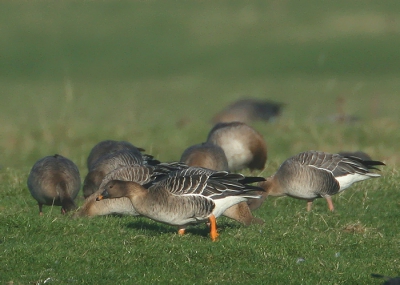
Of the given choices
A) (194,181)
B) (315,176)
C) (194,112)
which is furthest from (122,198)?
(194,112)

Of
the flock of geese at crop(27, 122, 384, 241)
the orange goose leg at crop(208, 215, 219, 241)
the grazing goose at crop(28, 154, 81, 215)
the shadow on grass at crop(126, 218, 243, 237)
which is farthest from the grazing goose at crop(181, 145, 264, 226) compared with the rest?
the orange goose leg at crop(208, 215, 219, 241)

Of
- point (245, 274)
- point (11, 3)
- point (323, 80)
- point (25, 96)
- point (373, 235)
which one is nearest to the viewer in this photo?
point (245, 274)

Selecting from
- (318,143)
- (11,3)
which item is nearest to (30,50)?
(11,3)

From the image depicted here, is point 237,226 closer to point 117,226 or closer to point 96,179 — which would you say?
point 117,226

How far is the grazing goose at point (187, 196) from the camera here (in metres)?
8.00

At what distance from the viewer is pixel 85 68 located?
133ft

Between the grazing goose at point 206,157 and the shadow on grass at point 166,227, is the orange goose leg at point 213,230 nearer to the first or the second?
the shadow on grass at point 166,227

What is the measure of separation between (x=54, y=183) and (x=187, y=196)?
2899 mm

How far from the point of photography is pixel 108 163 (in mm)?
11367

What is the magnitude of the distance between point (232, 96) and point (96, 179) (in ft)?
72.3

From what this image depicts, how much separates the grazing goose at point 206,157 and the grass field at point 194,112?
1247 mm

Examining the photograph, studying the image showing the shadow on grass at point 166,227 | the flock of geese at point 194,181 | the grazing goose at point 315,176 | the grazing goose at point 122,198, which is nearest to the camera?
the flock of geese at point 194,181

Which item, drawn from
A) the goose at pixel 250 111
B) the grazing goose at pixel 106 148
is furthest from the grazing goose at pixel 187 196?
the goose at pixel 250 111

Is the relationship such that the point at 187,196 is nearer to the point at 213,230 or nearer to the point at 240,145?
the point at 213,230
